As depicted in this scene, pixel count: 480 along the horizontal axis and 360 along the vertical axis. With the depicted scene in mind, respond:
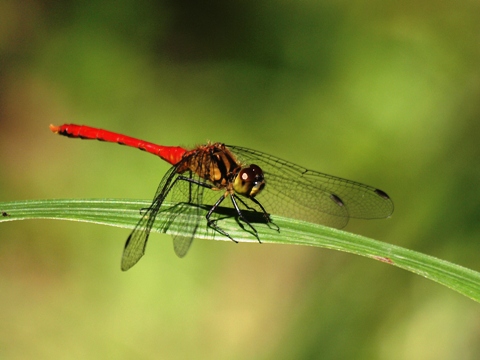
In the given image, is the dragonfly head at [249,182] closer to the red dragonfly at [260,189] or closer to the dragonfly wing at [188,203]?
the red dragonfly at [260,189]

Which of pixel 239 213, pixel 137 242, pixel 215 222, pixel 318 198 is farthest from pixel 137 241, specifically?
pixel 318 198

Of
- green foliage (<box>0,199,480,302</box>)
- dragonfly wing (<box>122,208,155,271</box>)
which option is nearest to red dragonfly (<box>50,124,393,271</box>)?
green foliage (<box>0,199,480,302</box>)

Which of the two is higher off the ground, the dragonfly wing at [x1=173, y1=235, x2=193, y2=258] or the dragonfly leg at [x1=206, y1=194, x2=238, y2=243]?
the dragonfly leg at [x1=206, y1=194, x2=238, y2=243]

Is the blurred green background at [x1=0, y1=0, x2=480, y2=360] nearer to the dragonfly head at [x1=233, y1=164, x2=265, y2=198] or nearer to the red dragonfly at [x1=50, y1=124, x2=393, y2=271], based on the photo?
the red dragonfly at [x1=50, y1=124, x2=393, y2=271]

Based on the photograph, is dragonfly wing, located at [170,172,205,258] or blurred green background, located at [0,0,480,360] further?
blurred green background, located at [0,0,480,360]

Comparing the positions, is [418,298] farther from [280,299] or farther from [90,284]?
[90,284]
